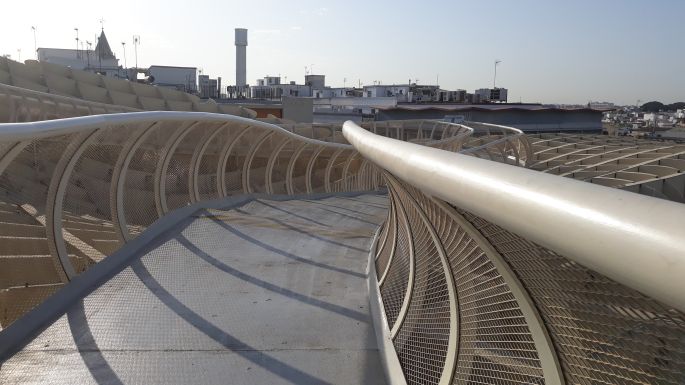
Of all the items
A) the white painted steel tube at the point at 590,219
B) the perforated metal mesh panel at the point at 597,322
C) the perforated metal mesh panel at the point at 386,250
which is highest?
the white painted steel tube at the point at 590,219

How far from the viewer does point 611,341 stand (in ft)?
4.30

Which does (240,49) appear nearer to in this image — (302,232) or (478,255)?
(302,232)

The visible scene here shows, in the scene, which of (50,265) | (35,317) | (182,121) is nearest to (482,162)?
(35,317)

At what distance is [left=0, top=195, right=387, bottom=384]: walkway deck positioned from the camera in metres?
3.20

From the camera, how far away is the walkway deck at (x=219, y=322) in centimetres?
320

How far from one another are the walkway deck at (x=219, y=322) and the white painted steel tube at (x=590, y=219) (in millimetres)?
2152

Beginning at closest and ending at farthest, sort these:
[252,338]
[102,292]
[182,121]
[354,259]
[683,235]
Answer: [683,235]
[252,338]
[102,292]
[354,259]
[182,121]

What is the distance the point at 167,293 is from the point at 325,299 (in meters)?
Result: 1.26

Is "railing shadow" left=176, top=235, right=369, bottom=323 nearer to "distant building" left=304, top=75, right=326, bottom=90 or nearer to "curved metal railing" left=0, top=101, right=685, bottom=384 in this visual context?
"curved metal railing" left=0, top=101, right=685, bottom=384

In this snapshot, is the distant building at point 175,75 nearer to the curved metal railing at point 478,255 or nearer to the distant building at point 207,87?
the distant building at point 207,87

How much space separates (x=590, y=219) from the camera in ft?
3.08

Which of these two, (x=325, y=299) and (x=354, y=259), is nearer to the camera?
(x=325, y=299)

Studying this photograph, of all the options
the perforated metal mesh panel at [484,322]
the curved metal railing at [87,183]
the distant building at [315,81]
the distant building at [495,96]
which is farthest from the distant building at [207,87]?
the perforated metal mesh panel at [484,322]

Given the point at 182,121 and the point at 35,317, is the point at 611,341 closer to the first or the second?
the point at 35,317
